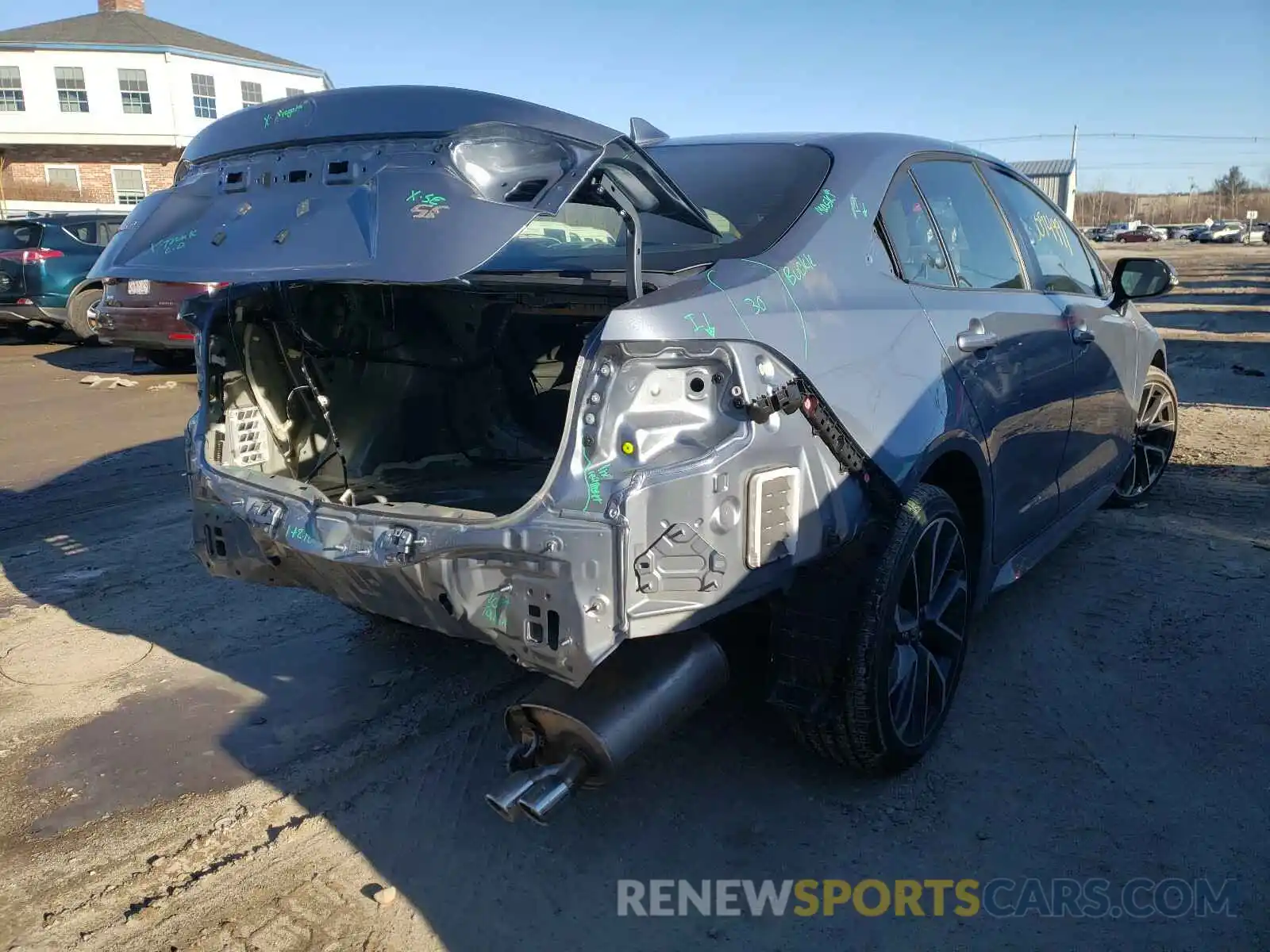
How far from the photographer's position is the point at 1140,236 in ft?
226

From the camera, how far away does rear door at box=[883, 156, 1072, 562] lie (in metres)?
3.21

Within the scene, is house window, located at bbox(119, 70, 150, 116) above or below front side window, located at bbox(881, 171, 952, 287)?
above

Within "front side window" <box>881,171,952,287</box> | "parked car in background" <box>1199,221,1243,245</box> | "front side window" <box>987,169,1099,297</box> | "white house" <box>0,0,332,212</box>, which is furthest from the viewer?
"parked car in background" <box>1199,221,1243,245</box>

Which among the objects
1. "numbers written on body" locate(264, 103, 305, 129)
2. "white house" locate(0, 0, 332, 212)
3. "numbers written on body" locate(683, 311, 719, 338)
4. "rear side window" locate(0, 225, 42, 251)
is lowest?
"numbers written on body" locate(683, 311, 719, 338)

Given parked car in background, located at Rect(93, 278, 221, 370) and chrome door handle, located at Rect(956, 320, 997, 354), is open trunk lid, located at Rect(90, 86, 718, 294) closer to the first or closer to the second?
chrome door handle, located at Rect(956, 320, 997, 354)

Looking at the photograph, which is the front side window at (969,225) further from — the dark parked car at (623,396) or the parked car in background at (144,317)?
the parked car in background at (144,317)

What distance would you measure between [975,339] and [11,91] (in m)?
39.0

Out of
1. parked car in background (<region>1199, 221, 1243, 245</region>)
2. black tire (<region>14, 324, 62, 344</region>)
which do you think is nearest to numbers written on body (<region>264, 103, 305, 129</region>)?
black tire (<region>14, 324, 62, 344</region>)

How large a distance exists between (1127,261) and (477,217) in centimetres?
384

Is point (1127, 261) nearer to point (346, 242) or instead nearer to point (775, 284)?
point (775, 284)

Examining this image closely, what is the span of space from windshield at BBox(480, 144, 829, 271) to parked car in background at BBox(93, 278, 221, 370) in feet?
25.2

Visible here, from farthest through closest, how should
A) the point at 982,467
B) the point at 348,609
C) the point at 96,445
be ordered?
the point at 96,445
the point at 348,609
the point at 982,467

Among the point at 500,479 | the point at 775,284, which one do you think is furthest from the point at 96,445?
the point at 775,284

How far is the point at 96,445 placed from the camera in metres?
7.78
